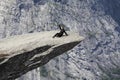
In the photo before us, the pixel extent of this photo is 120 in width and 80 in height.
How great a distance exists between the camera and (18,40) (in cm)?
Result: 4009

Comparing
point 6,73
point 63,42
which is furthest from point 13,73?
point 63,42

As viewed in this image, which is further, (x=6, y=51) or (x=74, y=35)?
(x=74, y=35)

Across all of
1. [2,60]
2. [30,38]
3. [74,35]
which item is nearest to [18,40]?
[30,38]

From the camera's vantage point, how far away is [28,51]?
37656mm

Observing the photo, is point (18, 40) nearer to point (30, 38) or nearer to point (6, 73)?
point (30, 38)

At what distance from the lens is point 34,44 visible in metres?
38.0

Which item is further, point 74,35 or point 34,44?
point 74,35

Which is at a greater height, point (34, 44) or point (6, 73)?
point (34, 44)

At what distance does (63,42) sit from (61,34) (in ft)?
5.34

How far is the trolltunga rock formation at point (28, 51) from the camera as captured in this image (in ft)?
122

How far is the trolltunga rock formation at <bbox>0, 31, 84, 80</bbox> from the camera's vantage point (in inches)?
1468

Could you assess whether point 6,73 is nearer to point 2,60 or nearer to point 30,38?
point 2,60

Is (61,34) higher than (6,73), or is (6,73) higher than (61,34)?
(61,34)

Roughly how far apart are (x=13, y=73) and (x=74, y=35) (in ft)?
26.4
